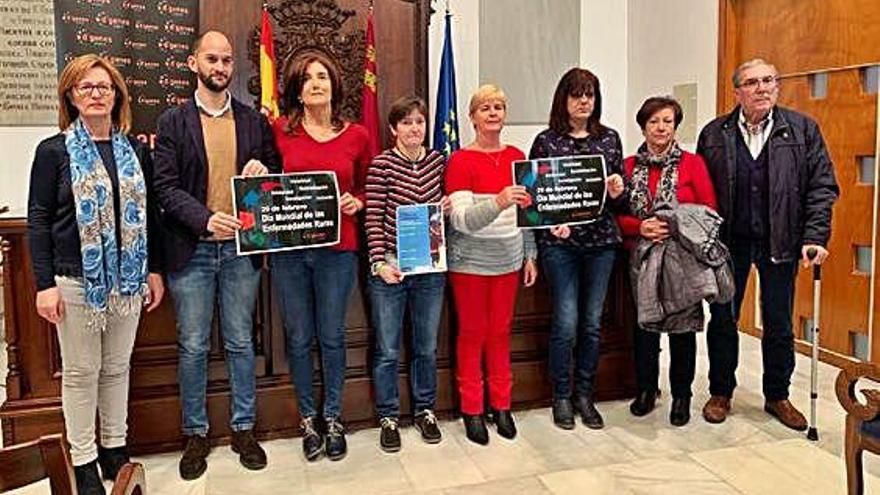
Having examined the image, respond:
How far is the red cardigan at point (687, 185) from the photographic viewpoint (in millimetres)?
3291

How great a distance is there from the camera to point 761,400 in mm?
3834

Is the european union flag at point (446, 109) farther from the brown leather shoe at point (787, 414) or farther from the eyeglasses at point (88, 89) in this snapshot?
the eyeglasses at point (88, 89)

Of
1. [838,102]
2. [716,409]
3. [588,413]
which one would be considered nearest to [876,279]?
[838,102]

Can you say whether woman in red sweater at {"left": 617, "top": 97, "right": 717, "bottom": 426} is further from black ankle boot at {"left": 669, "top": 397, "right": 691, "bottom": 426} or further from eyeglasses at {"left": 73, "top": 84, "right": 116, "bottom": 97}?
eyeglasses at {"left": 73, "top": 84, "right": 116, "bottom": 97}

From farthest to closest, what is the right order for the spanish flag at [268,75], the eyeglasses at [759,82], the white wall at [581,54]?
the white wall at [581,54] → the spanish flag at [268,75] → the eyeglasses at [759,82]

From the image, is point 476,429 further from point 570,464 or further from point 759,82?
point 759,82

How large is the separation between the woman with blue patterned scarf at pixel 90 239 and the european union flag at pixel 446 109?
7.73ft

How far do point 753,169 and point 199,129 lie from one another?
7.23 ft

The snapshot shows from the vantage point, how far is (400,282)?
3127 mm

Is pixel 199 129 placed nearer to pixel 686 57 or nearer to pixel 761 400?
pixel 761 400

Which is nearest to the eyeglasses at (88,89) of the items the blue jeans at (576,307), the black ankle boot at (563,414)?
the blue jeans at (576,307)

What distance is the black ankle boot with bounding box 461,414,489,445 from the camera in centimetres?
328

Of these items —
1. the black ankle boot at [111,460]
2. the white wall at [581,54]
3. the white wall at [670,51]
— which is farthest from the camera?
the white wall at [581,54]

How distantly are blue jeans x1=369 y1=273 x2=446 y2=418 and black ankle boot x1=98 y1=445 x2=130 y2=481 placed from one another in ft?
3.19
